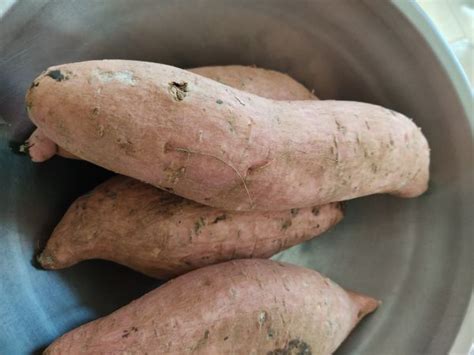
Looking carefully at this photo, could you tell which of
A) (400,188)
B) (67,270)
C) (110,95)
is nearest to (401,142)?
(400,188)

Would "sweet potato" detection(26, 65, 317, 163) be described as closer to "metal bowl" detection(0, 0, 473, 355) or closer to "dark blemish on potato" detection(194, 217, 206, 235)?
"metal bowl" detection(0, 0, 473, 355)

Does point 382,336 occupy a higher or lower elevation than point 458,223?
lower

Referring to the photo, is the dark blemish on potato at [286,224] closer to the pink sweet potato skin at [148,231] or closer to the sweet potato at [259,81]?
the pink sweet potato skin at [148,231]

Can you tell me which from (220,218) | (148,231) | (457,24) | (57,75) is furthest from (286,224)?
(457,24)

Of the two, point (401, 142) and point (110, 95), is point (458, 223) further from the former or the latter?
point (110, 95)

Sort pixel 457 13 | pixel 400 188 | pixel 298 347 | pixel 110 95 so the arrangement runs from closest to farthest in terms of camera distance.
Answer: pixel 110 95 → pixel 298 347 → pixel 400 188 → pixel 457 13


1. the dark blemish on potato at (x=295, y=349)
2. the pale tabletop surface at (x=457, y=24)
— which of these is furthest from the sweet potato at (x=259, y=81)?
→ the pale tabletop surface at (x=457, y=24)
